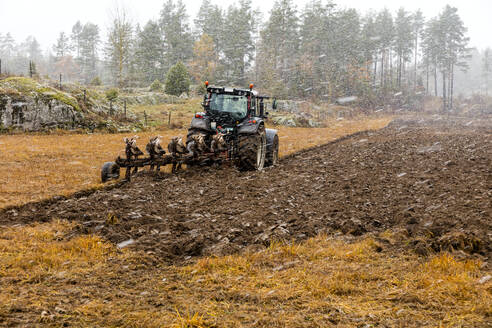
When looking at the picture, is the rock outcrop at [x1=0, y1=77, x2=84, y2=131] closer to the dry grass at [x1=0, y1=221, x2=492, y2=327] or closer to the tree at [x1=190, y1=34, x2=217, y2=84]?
the dry grass at [x1=0, y1=221, x2=492, y2=327]

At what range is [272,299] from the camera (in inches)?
153

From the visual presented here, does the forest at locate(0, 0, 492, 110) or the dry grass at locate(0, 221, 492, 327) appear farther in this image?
the forest at locate(0, 0, 492, 110)

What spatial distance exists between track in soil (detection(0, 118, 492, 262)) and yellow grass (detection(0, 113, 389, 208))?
104 cm

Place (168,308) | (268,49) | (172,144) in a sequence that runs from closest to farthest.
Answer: (168,308) < (172,144) < (268,49)

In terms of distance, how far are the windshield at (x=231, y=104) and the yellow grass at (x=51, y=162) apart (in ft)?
14.2

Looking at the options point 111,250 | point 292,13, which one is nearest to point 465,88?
point 292,13

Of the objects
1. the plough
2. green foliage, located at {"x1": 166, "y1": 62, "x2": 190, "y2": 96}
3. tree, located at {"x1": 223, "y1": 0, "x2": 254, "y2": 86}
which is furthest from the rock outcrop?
tree, located at {"x1": 223, "y1": 0, "x2": 254, "y2": 86}

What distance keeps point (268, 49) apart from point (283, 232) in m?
52.0

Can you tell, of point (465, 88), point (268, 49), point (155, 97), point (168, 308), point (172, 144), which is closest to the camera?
point (168, 308)

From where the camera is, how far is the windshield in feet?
41.1

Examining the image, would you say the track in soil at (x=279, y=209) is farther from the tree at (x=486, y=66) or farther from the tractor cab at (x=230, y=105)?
the tree at (x=486, y=66)

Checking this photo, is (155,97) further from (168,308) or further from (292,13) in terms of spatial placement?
(168,308)

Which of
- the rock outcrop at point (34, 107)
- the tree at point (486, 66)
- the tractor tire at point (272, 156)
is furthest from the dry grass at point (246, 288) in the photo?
the tree at point (486, 66)

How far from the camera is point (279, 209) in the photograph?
734 centimetres
